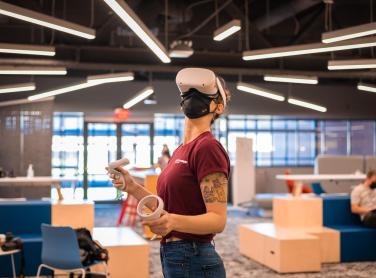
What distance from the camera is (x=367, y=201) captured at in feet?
27.3

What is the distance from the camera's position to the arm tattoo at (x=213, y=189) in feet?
6.13

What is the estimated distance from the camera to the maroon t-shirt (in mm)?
1905

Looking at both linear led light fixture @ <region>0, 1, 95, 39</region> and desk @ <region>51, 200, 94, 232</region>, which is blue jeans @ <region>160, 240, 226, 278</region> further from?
desk @ <region>51, 200, 94, 232</region>

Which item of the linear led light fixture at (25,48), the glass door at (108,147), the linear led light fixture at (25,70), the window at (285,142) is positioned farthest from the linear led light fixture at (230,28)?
the window at (285,142)

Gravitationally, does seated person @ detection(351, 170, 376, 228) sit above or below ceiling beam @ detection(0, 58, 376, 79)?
below

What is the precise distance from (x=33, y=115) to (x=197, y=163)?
11.8 m

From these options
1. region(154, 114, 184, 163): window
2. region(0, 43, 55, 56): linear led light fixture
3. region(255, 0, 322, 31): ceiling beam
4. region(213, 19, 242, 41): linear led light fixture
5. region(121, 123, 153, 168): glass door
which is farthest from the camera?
region(154, 114, 184, 163): window

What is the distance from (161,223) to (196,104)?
568 millimetres

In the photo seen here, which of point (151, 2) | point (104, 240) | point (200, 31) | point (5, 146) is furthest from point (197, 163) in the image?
point (5, 146)

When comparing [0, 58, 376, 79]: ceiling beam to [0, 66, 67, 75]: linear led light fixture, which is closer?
[0, 66, 67, 75]: linear led light fixture

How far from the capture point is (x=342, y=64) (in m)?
7.93

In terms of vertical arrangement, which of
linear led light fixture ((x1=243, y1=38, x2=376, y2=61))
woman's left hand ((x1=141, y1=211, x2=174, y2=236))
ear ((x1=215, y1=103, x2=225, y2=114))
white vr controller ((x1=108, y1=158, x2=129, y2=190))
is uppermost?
linear led light fixture ((x1=243, y1=38, x2=376, y2=61))

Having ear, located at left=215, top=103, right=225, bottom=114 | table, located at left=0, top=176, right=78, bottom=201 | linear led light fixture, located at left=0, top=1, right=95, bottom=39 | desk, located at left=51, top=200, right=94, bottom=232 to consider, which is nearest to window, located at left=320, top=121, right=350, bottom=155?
table, located at left=0, top=176, right=78, bottom=201

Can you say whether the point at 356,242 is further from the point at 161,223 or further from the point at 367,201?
the point at 161,223
